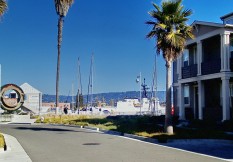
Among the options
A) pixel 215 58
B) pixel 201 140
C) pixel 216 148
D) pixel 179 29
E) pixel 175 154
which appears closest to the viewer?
pixel 175 154

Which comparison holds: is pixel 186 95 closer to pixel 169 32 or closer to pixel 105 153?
pixel 169 32

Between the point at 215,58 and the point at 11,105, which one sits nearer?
the point at 215,58

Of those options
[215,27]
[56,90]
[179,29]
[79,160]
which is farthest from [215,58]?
[56,90]

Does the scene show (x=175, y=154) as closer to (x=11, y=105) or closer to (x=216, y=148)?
(x=216, y=148)

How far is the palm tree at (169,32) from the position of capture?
22.3m

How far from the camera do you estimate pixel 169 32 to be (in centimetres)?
2252

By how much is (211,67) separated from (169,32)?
758 cm

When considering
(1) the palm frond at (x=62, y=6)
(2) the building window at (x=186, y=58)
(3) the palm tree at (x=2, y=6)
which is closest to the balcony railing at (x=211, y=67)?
(2) the building window at (x=186, y=58)

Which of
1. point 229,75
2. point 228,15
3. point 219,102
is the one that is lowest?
point 219,102

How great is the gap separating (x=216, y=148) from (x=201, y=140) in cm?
230

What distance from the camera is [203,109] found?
30.1m

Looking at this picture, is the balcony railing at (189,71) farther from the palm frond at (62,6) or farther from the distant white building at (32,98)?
the distant white building at (32,98)

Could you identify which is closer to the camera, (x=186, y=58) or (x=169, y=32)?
(x=169, y=32)

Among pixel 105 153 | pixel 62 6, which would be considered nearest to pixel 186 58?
pixel 62 6
